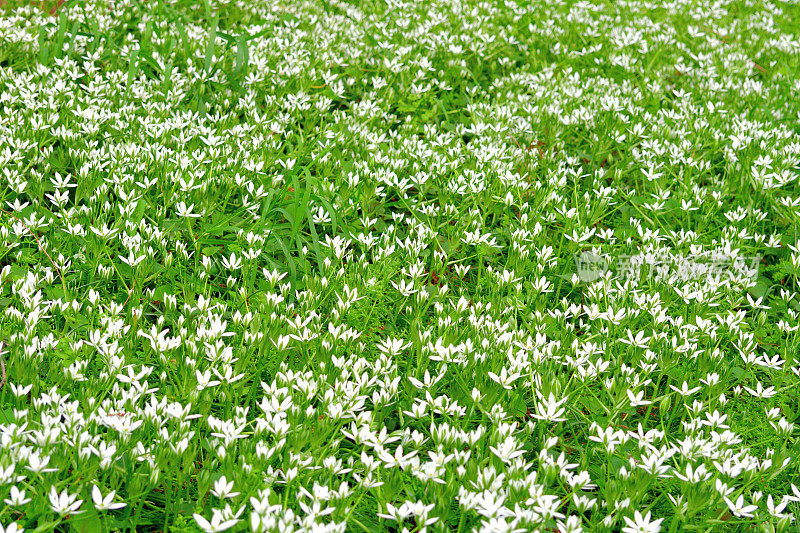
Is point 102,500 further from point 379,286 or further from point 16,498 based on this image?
point 379,286

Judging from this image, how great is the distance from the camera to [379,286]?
4031 millimetres

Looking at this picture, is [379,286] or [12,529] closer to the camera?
[12,529]

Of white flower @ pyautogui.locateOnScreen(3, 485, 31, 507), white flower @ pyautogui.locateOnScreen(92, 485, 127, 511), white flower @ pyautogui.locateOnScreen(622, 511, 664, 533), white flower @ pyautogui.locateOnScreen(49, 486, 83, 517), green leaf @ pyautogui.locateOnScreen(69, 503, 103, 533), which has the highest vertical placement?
white flower @ pyautogui.locateOnScreen(3, 485, 31, 507)

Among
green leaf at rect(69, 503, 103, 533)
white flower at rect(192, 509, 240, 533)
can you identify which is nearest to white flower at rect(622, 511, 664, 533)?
white flower at rect(192, 509, 240, 533)

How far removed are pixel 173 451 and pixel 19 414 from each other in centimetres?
60

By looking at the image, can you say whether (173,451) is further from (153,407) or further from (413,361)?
(413,361)

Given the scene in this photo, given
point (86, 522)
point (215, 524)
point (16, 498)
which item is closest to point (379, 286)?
point (215, 524)

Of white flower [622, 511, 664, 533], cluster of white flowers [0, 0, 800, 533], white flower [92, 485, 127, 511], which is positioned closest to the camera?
white flower [92, 485, 127, 511]

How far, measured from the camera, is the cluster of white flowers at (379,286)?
282cm

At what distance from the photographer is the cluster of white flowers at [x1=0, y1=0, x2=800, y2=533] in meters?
2.82

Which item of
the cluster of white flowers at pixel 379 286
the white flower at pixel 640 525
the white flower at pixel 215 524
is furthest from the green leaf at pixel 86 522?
the white flower at pixel 640 525

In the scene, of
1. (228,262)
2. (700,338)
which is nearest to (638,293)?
(700,338)

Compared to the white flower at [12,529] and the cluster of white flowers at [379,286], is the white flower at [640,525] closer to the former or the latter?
the cluster of white flowers at [379,286]

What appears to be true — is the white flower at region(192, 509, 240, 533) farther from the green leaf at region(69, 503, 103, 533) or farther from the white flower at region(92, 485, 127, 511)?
the green leaf at region(69, 503, 103, 533)
